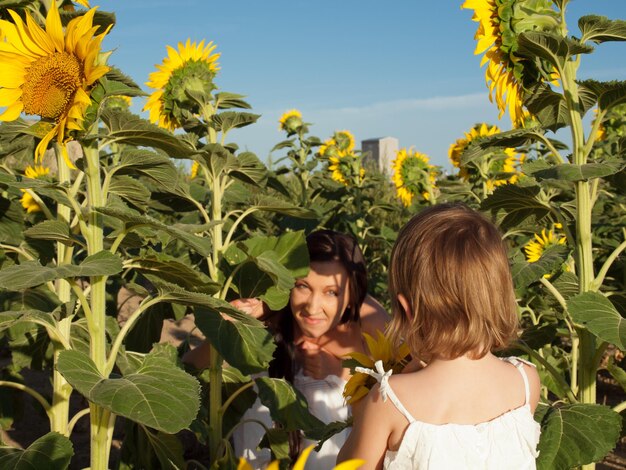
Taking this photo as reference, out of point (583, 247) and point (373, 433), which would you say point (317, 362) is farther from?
point (373, 433)

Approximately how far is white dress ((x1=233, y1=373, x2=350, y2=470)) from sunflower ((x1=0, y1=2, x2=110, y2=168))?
4.73 ft

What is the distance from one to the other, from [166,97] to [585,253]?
4.48ft

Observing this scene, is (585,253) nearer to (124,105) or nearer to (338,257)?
(338,257)

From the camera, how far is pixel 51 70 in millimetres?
1441

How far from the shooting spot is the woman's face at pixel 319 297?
8.26 feet

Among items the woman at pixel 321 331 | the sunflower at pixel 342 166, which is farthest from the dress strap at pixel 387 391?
the sunflower at pixel 342 166

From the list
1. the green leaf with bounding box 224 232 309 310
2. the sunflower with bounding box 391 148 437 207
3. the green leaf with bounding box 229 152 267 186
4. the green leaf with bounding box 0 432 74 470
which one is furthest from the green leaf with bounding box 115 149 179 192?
the sunflower with bounding box 391 148 437 207

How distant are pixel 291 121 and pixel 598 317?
356 centimetres

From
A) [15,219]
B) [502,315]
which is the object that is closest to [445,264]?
[502,315]

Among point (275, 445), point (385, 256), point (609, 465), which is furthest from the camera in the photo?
point (385, 256)

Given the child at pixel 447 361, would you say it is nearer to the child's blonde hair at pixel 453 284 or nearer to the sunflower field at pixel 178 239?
the child's blonde hair at pixel 453 284

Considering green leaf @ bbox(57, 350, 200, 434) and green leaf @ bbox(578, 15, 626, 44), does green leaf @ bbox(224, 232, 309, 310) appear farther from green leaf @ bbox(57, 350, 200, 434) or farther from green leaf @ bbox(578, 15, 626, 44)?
green leaf @ bbox(578, 15, 626, 44)

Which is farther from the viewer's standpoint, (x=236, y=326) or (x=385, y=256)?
(x=385, y=256)

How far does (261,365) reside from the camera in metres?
1.90
